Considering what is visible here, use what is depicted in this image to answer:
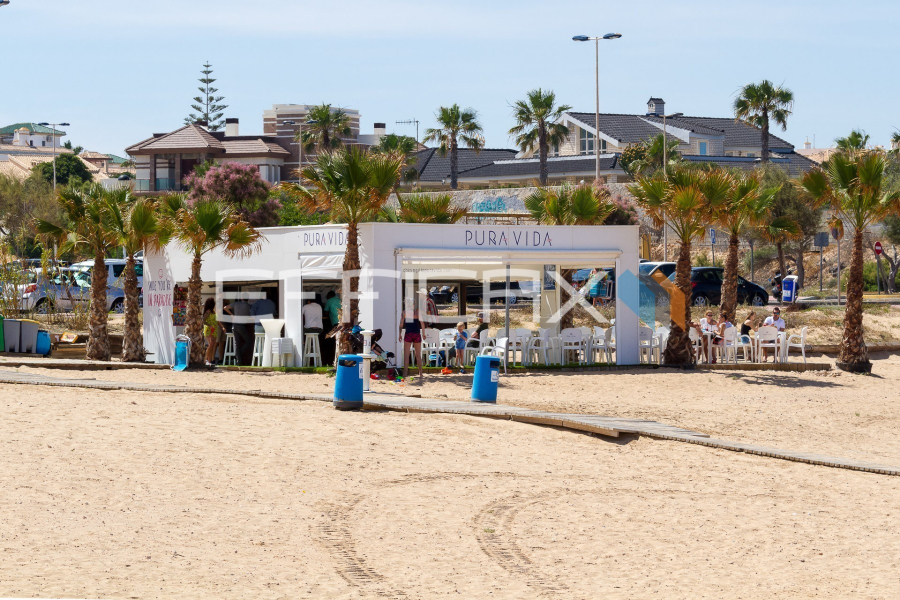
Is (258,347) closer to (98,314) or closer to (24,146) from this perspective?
(98,314)

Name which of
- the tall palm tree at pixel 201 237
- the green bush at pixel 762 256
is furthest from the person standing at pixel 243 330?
the green bush at pixel 762 256

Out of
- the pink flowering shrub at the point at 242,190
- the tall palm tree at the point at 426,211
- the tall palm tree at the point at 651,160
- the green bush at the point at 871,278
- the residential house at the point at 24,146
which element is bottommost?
the green bush at the point at 871,278

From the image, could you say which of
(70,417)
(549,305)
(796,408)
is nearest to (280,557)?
(70,417)

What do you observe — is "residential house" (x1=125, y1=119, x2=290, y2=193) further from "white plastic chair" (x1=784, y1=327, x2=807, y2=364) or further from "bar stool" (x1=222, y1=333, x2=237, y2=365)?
"white plastic chair" (x1=784, y1=327, x2=807, y2=364)

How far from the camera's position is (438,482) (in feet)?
33.8

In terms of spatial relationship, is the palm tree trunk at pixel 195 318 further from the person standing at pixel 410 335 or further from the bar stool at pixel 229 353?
the person standing at pixel 410 335

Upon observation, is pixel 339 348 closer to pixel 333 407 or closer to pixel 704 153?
pixel 333 407

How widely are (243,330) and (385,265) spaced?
426cm

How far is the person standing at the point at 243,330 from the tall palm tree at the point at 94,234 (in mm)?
2765

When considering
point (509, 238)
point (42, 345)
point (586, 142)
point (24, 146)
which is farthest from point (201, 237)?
point (24, 146)

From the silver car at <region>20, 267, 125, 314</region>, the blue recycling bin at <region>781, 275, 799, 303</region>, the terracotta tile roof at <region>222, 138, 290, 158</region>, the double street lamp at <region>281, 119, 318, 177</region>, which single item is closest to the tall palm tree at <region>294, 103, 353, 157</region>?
the double street lamp at <region>281, 119, 318, 177</region>

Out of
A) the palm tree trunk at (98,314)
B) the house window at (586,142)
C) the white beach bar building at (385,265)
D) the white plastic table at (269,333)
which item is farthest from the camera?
the house window at (586,142)

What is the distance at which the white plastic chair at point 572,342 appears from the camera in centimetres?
2119

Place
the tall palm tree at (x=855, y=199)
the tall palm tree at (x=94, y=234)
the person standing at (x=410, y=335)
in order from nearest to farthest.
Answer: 1. the person standing at (x=410, y=335)
2. the tall palm tree at (x=855, y=199)
3. the tall palm tree at (x=94, y=234)
